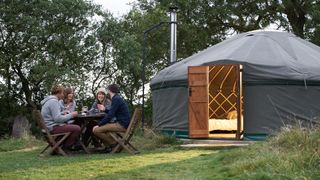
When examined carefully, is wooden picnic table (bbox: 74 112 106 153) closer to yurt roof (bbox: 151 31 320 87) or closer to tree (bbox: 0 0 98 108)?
yurt roof (bbox: 151 31 320 87)

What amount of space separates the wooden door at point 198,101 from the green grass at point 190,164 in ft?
5.12

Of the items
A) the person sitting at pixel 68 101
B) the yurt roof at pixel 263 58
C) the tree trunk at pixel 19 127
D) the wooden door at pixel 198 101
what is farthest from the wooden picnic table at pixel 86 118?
the tree trunk at pixel 19 127

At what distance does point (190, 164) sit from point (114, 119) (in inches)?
68.1

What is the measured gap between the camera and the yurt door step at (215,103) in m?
9.00

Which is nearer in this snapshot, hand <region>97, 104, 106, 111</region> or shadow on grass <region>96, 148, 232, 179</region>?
shadow on grass <region>96, 148, 232, 179</region>

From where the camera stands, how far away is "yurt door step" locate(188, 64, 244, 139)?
9.00 m

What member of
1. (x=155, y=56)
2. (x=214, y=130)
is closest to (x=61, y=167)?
(x=214, y=130)

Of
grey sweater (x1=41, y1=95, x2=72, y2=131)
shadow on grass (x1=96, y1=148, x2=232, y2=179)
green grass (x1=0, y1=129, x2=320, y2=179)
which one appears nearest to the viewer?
green grass (x1=0, y1=129, x2=320, y2=179)

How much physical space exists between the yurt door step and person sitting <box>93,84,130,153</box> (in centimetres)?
204

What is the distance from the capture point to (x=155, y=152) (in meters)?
7.49

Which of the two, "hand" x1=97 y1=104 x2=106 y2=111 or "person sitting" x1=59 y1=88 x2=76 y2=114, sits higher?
"person sitting" x1=59 y1=88 x2=76 y2=114

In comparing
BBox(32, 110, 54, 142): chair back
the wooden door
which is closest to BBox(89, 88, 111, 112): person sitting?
BBox(32, 110, 54, 142): chair back

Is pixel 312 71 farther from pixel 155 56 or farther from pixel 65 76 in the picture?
pixel 155 56

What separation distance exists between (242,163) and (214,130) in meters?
5.55
